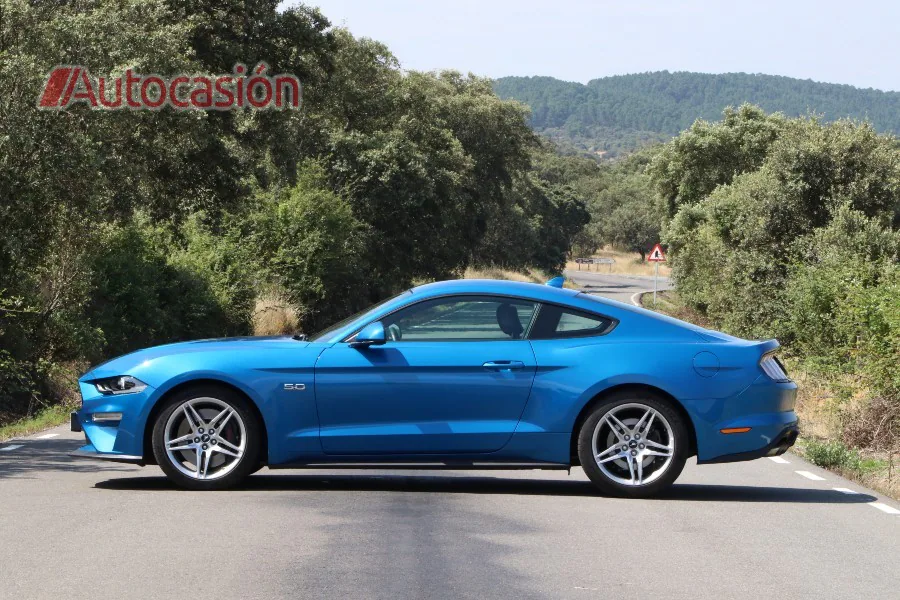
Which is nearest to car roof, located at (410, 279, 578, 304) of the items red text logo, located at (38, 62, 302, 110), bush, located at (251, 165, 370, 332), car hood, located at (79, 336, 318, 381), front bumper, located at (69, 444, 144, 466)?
car hood, located at (79, 336, 318, 381)

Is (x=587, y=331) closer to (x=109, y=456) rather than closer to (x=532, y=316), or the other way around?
(x=532, y=316)

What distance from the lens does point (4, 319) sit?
53.5ft

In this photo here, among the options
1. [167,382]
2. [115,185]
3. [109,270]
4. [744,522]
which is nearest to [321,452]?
[167,382]

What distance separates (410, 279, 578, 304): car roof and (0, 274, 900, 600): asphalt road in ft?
4.73

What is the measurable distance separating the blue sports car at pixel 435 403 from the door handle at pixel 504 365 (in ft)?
0.05

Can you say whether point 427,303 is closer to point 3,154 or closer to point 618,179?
point 3,154

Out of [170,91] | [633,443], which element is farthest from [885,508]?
[170,91]

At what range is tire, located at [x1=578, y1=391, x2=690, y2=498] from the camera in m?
8.95

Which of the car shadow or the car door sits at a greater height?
the car door

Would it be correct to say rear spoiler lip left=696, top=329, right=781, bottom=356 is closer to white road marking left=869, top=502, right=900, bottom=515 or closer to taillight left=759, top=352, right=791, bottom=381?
taillight left=759, top=352, right=791, bottom=381

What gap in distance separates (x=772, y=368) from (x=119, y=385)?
4.69 m

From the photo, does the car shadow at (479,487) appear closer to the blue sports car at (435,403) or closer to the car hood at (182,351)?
the blue sports car at (435,403)

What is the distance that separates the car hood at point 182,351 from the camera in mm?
9023

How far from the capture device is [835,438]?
1423 cm
